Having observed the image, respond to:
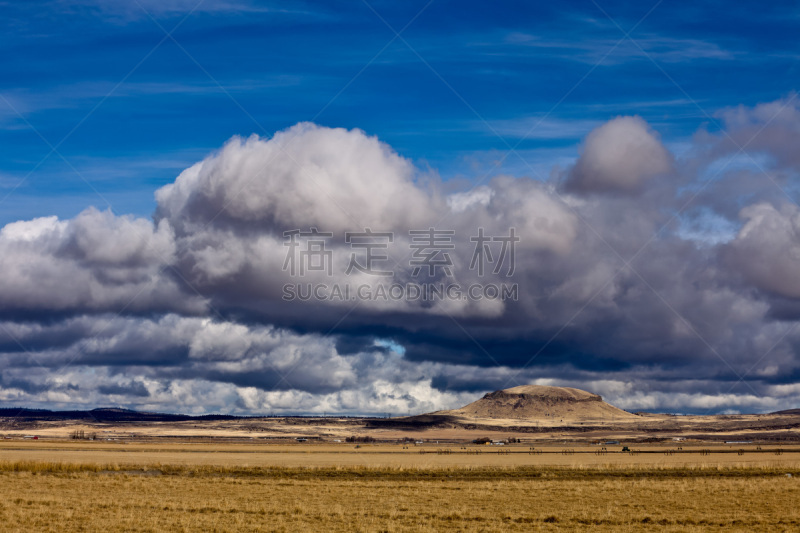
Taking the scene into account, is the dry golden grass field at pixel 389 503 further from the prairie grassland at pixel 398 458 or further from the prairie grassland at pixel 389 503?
the prairie grassland at pixel 398 458

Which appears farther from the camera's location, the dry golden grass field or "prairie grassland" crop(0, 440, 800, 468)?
"prairie grassland" crop(0, 440, 800, 468)

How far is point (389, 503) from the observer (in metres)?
40.4

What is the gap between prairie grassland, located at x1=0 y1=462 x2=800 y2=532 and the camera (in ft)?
104

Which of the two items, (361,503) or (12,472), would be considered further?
(12,472)

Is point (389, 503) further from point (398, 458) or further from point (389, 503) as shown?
point (398, 458)

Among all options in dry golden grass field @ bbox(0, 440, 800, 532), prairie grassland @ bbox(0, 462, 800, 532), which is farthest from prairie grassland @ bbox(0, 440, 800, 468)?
prairie grassland @ bbox(0, 462, 800, 532)

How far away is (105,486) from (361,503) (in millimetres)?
19086

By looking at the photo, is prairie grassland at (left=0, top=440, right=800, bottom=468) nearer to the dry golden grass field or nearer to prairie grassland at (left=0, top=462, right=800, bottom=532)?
the dry golden grass field

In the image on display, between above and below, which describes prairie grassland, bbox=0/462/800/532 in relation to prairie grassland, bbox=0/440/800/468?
above

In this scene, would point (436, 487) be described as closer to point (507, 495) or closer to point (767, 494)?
point (507, 495)

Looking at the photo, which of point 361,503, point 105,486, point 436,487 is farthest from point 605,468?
point 105,486

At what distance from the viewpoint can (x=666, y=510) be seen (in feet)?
120

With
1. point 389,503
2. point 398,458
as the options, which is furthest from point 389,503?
point 398,458

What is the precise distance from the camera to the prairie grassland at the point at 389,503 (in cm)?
3159
